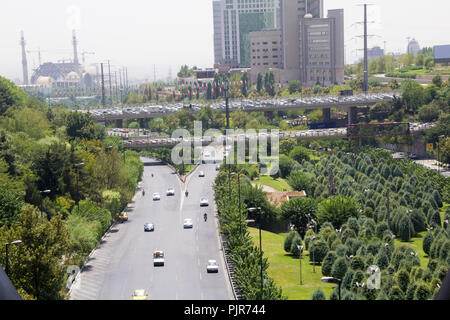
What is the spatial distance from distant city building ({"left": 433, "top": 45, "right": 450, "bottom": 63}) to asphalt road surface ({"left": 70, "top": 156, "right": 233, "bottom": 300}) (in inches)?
1330

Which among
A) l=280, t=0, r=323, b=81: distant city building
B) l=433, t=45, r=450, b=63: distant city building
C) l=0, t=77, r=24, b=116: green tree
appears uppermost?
l=280, t=0, r=323, b=81: distant city building

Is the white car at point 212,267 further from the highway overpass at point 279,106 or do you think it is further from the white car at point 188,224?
the highway overpass at point 279,106

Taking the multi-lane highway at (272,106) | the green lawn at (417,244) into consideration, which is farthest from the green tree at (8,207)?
the multi-lane highway at (272,106)

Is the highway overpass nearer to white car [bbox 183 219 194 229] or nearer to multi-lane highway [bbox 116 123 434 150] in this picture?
multi-lane highway [bbox 116 123 434 150]

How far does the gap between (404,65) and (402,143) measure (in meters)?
34.7

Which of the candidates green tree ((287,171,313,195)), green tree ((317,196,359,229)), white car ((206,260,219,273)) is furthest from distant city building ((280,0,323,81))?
white car ((206,260,219,273))

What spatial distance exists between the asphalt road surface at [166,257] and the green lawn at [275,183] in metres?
3.39

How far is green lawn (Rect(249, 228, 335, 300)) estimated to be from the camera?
1684cm

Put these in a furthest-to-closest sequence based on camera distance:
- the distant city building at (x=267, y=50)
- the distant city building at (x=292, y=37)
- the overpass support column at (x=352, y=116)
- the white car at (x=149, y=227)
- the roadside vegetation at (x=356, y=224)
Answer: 1. the distant city building at (x=267, y=50)
2. the distant city building at (x=292, y=37)
3. the overpass support column at (x=352, y=116)
4. the white car at (x=149, y=227)
5. the roadside vegetation at (x=356, y=224)

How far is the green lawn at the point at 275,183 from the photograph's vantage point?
34.6 metres

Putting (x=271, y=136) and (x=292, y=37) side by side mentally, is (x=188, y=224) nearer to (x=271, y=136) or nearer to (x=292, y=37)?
(x=271, y=136)

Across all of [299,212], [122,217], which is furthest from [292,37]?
[299,212]

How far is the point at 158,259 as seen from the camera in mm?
18812
